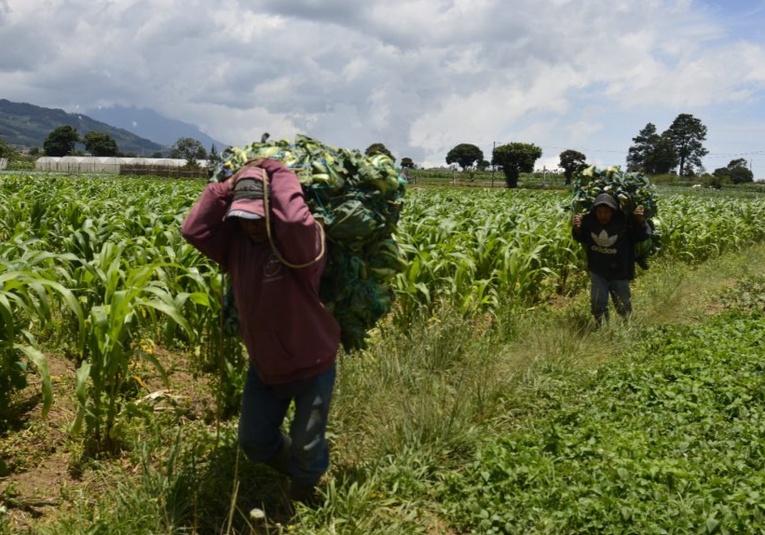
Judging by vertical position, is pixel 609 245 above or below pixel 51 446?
above

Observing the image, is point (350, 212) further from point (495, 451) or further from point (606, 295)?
point (606, 295)

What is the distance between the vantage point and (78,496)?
121 inches

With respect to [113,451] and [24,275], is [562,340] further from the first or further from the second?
[24,275]

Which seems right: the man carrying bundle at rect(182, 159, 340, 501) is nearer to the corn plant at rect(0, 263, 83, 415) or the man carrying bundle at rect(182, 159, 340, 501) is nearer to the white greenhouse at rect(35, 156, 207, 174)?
the corn plant at rect(0, 263, 83, 415)

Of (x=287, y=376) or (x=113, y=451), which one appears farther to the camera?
(x=113, y=451)

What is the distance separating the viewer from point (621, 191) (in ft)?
20.2

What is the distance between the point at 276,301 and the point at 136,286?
1.43m

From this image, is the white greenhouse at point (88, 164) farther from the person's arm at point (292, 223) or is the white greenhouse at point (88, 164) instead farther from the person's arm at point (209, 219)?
the person's arm at point (292, 223)

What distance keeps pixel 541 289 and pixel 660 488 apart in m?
5.28

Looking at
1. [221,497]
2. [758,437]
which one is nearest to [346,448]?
[221,497]

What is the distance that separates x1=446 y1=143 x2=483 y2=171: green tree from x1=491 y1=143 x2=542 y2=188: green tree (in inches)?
1220

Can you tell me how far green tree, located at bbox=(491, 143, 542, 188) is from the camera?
2403 inches

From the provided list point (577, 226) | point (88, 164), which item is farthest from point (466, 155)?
point (577, 226)

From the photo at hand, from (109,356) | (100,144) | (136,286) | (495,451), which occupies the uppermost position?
(100,144)
